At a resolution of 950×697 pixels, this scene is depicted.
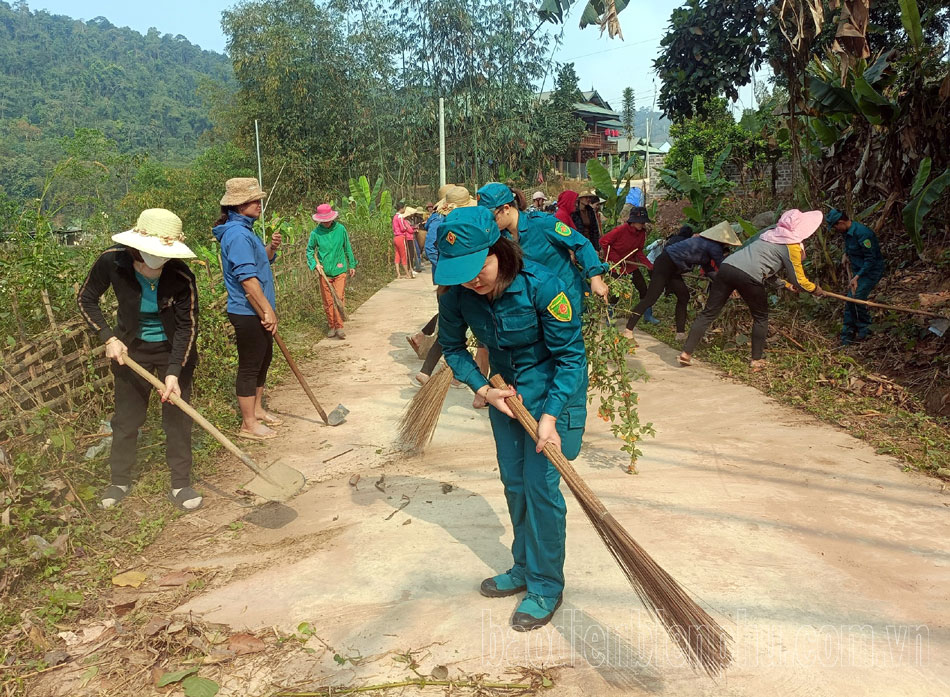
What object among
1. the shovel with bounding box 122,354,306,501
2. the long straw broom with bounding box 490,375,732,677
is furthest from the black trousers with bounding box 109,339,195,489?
the long straw broom with bounding box 490,375,732,677

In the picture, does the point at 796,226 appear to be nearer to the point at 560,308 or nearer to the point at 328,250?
the point at 560,308

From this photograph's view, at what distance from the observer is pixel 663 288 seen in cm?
785

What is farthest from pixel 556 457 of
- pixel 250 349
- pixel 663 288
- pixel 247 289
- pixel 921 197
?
pixel 921 197

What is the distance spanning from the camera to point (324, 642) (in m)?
2.94

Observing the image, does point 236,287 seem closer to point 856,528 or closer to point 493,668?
point 493,668

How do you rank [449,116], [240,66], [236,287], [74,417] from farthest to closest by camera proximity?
1. [240,66]
2. [449,116]
3. [236,287]
4. [74,417]

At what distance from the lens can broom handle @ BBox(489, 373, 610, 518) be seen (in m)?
2.58

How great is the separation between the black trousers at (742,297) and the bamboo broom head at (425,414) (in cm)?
303

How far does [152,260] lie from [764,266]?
507 centimetres

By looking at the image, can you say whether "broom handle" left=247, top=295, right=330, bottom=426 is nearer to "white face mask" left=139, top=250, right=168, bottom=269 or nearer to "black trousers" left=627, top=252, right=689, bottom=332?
"white face mask" left=139, top=250, right=168, bottom=269

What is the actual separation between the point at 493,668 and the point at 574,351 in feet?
4.16

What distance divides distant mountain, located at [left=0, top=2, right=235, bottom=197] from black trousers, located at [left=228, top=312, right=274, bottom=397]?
3865cm

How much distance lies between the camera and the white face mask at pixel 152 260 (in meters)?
3.83

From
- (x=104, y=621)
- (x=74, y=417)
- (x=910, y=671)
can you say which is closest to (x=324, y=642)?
(x=104, y=621)
